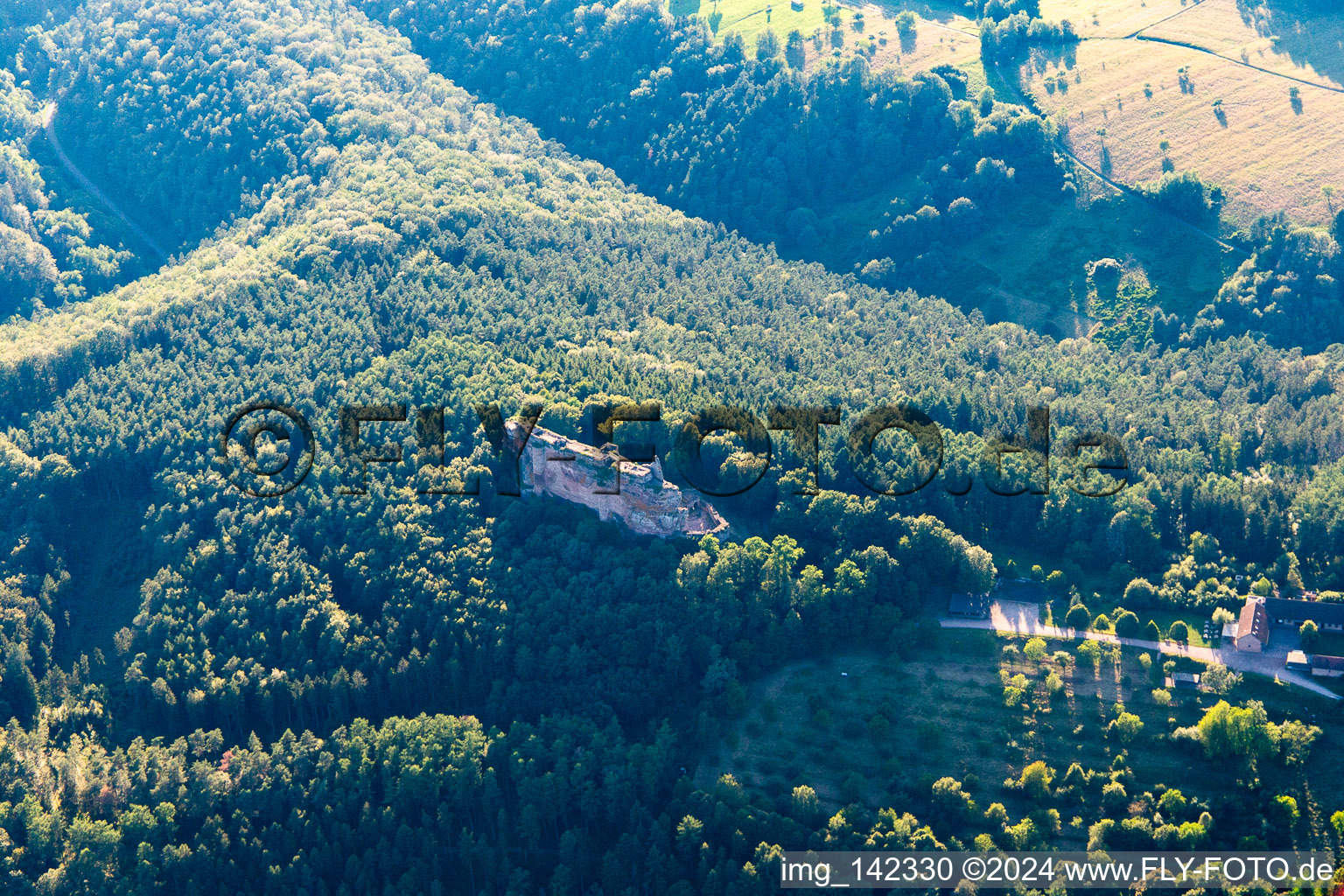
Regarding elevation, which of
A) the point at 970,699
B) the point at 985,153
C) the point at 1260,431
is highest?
the point at 985,153

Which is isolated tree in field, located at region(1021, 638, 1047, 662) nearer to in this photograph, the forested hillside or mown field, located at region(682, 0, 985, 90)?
the forested hillside

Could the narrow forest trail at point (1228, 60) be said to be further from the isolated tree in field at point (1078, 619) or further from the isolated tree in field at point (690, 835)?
the isolated tree in field at point (690, 835)

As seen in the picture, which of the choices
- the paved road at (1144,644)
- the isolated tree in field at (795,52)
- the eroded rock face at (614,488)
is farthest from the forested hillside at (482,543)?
the isolated tree in field at (795,52)

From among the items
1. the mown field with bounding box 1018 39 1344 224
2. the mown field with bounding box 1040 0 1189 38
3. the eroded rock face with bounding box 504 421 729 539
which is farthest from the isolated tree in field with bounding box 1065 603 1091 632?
the mown field with bounding box 1040 0 1189 38

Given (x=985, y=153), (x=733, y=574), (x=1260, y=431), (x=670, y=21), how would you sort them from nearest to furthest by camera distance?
(x=733, y=574)
(x=1260, y=431)
(x=985, y=153)
(x=670, y=21)

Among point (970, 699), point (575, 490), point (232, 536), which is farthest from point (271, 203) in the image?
point (970, 699)

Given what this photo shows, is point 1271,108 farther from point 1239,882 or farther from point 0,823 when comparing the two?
point 0,823
